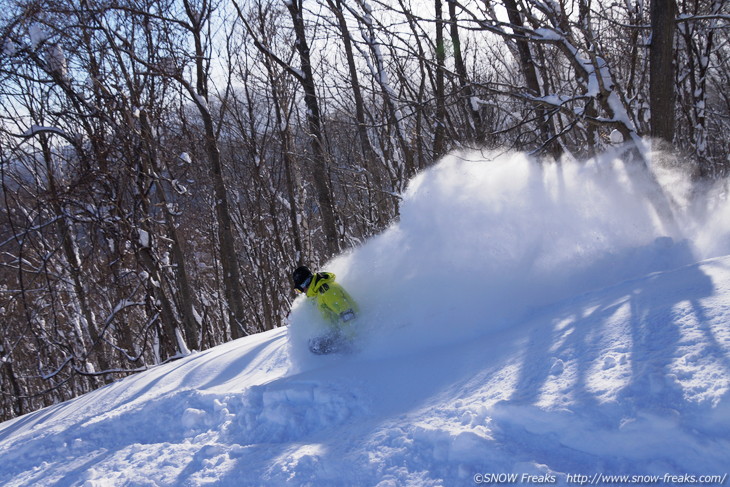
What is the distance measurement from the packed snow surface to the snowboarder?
6.7 inches

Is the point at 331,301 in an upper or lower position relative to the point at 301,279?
lower

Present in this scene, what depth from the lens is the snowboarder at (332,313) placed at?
5676mm

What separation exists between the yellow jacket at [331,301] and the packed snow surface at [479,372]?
0.22 metres

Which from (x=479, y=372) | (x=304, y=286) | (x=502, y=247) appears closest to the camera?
(x=479, y=372)

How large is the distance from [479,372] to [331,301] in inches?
94.9

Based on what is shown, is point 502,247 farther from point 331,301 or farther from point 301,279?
point 301,279

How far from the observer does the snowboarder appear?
568 cm

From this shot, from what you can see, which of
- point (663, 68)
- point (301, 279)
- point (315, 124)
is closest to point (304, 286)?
point (301, 279)

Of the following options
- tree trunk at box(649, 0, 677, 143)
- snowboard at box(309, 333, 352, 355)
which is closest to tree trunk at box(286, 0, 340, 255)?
snowboard at box(309, 333, 352, 355)

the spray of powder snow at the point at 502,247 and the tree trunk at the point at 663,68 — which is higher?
the tree trunk at the point at 663,68

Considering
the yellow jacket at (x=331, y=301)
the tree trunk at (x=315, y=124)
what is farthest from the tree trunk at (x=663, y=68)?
the tree trunk at (x=315, y=124)

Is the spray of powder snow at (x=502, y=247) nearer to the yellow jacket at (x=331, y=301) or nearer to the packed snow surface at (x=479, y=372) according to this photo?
the packed snow surface at (x=479, y=372)

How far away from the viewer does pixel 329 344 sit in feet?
18.7

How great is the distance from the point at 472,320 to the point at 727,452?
3212 millimetres
